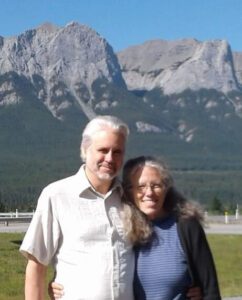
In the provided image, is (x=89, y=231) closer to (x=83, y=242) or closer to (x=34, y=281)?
(x=83, y=242)

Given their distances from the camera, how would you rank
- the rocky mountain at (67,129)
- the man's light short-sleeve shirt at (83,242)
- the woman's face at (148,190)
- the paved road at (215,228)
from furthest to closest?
the rocky mountain at (67,129)
the paved road at (215,228)
the woman's face at (148,190)
the man's light short-sleeve shirt at (83,242)

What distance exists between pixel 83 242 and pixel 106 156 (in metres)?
0.34

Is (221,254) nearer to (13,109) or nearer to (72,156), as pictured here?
(72,156)

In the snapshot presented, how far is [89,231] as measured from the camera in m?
3.92

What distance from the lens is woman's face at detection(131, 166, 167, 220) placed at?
4.05m

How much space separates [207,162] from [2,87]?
4086 centimetres

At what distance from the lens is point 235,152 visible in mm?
169125

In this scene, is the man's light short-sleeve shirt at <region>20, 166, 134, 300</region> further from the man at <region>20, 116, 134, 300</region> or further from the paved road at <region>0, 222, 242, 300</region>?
the paved road at <region>0, 222, 242, 300</region>

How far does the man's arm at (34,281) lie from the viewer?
3957 millimetres

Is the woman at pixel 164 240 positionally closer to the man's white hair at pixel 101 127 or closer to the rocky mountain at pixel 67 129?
the man's white hair at pixel 101 127

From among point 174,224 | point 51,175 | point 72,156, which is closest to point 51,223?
point 174,224

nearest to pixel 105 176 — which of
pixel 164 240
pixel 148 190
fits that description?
pixel 148 190

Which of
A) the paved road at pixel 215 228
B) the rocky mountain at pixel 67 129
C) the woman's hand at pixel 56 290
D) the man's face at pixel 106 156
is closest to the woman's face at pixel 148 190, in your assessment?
the man's face at pixel 106 156

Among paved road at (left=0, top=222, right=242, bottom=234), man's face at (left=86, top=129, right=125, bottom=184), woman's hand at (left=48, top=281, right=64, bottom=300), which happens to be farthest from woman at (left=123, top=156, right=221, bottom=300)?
paved road at (left=0, top=222, right=242, bottom=234)
